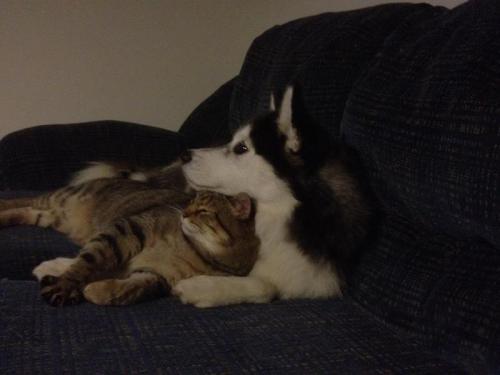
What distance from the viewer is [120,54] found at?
3271 millimetres

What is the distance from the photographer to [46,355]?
92 centimetres

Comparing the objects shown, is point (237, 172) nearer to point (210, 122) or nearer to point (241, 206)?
point (241, 206)

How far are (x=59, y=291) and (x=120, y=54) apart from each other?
2319 mm

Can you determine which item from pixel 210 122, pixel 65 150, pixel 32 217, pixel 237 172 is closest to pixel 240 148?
pixel 237 172

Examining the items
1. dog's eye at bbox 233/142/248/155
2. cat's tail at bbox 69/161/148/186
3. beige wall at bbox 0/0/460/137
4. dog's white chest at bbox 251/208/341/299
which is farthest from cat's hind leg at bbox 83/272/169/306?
beige wall at bbox 0/0/460/137

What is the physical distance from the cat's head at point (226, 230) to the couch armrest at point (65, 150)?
3.43ft

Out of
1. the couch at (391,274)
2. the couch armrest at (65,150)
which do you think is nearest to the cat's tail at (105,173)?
the couch armrest at (65,150)

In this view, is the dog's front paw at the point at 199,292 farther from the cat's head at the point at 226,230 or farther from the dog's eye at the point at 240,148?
the dog's eye at the point at 240,148

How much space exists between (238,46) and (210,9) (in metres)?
0.28

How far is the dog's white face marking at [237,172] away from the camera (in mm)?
1426

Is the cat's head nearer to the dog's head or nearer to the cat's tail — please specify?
the dog's head

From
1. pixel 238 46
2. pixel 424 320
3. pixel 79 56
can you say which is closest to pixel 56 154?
pixel 79 56

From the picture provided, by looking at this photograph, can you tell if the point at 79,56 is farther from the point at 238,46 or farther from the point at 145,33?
the point at 238,46

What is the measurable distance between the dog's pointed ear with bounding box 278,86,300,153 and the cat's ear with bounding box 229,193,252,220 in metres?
0.17
